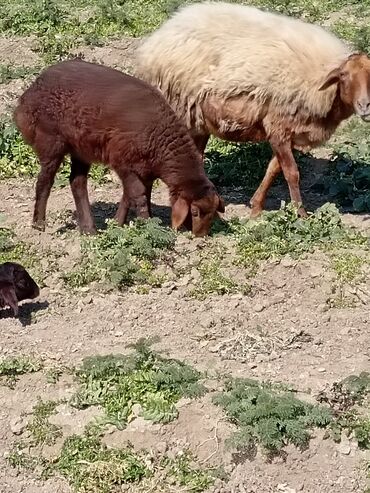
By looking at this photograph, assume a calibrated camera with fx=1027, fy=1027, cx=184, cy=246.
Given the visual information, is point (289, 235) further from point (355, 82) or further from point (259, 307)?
point (355, 82)

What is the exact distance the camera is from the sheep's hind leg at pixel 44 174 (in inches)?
419

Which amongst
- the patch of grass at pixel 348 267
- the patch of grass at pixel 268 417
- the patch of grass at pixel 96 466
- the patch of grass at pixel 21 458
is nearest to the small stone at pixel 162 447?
the patch of grass at pixel 96 466

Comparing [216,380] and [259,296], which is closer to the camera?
[216,380]

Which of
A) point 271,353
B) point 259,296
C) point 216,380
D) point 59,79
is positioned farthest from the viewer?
point 59,79

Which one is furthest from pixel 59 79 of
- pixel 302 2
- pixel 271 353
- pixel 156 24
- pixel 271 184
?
pixel 302 2

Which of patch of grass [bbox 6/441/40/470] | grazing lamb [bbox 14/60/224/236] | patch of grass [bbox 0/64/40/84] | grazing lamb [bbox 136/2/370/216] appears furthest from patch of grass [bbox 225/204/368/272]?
patch of grass [bbox 0/64/40/84]

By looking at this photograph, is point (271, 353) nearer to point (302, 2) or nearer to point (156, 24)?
point (156, 24)

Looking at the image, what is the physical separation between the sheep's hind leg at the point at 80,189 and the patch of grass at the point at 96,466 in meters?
4.19

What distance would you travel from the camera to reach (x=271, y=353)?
8.25m

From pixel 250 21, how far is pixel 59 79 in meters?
2.53

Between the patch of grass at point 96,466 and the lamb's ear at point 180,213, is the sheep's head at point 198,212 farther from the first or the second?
the patch of grass at point 96,466

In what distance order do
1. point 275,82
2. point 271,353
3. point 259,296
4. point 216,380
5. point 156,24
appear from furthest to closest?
point 156,24
point 275,82
point 259,296
point 271,353
point 216,380

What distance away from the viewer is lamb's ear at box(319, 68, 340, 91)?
11.0 meters

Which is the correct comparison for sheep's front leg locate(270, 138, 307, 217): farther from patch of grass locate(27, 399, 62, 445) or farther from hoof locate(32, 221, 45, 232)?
patch of grass locate(27, 399, 62, 445)
